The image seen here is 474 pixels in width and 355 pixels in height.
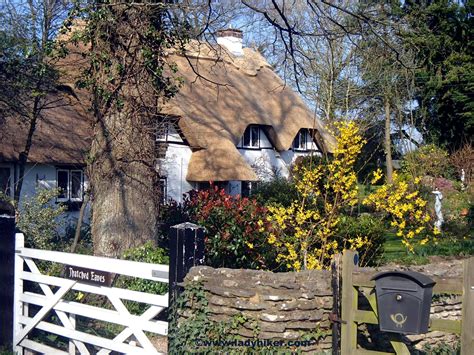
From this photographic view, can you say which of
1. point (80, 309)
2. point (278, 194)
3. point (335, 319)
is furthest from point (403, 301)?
point (278, 194)

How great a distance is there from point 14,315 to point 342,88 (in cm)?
2834

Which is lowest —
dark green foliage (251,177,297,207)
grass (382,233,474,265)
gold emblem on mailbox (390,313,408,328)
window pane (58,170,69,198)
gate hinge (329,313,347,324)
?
grass (382,233,474,265)

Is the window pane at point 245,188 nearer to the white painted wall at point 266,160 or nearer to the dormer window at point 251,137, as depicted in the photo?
the white painted wall at point 266,160

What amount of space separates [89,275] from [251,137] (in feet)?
75.8

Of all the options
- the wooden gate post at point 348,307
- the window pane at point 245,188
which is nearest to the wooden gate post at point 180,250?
the wooden gate post at point 348,307

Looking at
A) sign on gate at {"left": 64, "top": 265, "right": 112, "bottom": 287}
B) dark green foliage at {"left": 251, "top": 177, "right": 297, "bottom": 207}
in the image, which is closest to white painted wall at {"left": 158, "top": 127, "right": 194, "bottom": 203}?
dark green foliage at {"left": 251, "top": 177, "right": 297, "bottom": 207}

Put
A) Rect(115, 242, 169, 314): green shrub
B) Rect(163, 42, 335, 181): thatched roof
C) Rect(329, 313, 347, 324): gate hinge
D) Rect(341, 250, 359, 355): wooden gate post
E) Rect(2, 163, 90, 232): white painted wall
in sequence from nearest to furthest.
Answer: Rect(341, 250, 359, 355): wooden gate post < Rect(329, 313, 347, 324): gate hinge < Rect(115, 242, 169, 314): green shrub < Rect(2, 163, 90, 232): white painted wall < Rect(163, 42, 335, 181): thatched roof

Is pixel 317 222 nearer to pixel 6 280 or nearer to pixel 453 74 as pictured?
pixel 6 280

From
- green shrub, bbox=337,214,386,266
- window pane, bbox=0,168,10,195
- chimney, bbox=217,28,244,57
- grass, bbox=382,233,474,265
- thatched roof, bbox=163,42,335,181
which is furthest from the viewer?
chimney, bbox=217,28,244,57

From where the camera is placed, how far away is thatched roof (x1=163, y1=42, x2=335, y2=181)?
1010 inches

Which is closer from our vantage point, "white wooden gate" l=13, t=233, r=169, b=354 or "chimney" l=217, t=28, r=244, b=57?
"white wooden gate" l=13, t=233, r=169, b=354

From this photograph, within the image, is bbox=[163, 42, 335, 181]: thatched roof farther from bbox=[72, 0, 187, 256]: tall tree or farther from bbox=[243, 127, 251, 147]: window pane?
bbox=[72, 0, 187, 256]: tall tree

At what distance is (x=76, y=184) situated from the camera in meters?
22.5

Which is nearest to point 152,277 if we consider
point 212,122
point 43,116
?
point 43,116
